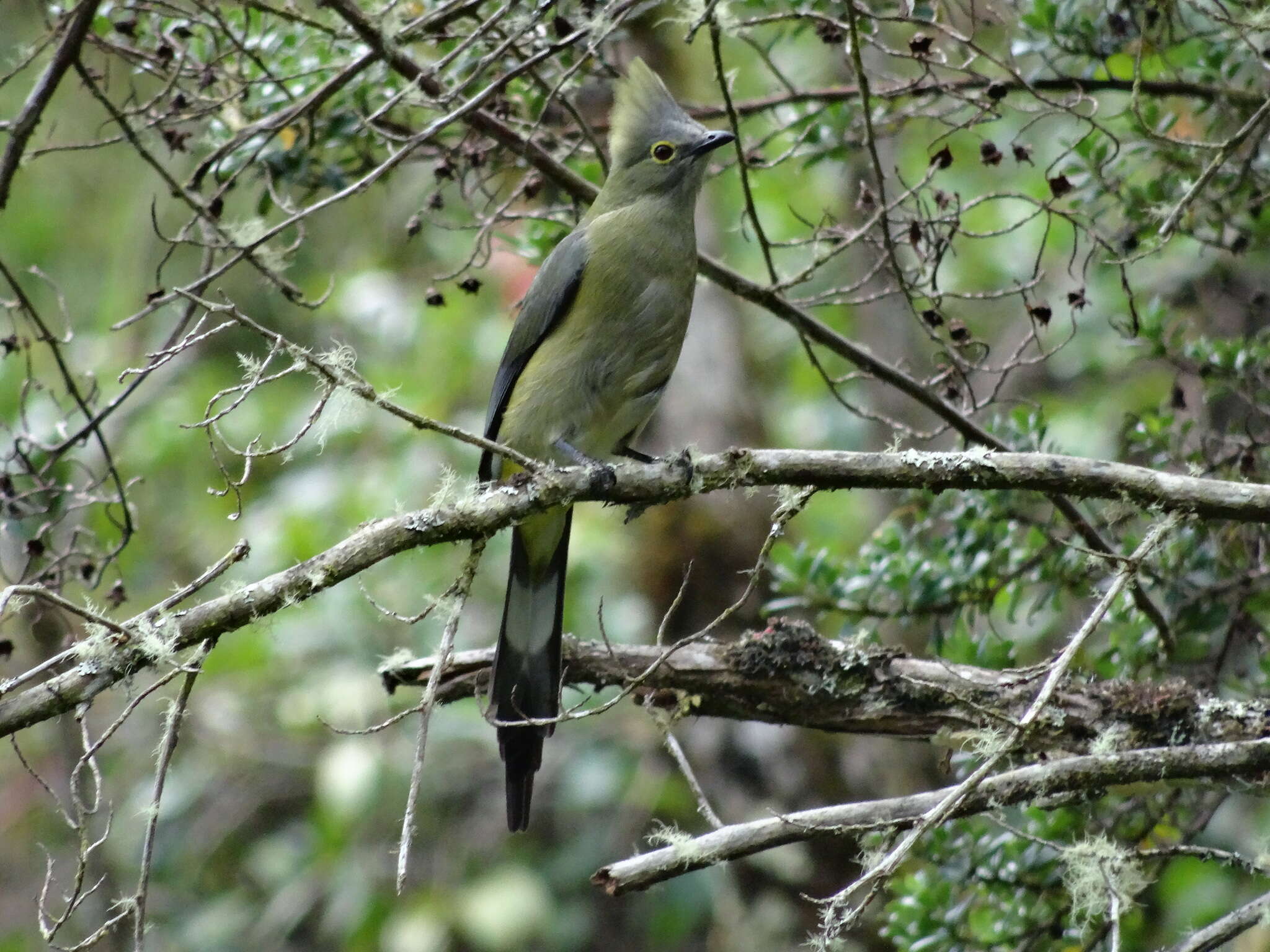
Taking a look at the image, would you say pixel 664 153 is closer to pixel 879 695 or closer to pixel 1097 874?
pixel 879 695

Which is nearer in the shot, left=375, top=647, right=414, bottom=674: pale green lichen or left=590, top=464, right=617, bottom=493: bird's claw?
left=590, top=464, right=617, bottom=493: bird's claw

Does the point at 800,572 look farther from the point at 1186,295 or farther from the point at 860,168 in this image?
the point at 860,168

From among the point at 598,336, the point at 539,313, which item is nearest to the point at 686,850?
the point at 598,336

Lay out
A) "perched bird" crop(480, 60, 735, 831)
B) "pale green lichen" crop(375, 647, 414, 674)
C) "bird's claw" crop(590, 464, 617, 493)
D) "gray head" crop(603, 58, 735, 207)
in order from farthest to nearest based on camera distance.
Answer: "gray head" crop(603, 58, 735, 207) → "perched bird" crop(480, 60, 735, 831) → "pale green lichen" crop(375, 647, 414, 674) → "bird's claw" crop(590, 464, 617, 493)

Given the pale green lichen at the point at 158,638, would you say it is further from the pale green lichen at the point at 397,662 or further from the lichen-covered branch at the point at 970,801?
the lichen-covered branch at the point at 970,801

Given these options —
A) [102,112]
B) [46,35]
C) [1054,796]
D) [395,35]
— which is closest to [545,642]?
[1054,796]

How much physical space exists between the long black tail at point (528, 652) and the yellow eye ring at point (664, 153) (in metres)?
1.19

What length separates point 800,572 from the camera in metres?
4.06

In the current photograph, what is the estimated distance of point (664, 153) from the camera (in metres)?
4.09

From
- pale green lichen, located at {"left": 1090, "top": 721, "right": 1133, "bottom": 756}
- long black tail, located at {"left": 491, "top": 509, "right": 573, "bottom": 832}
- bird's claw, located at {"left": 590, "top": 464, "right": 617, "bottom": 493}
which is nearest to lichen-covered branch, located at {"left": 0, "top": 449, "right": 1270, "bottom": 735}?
bird's claw, located at {"left": 590, "top": 464, "right": 617, "bottom": 493}

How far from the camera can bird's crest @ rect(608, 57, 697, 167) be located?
4.09 m

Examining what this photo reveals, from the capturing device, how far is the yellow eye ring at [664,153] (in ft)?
13.4

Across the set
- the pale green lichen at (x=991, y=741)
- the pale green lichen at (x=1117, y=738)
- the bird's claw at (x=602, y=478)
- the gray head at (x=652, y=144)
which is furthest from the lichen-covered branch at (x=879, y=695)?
the gray head at (x=652, y=144)

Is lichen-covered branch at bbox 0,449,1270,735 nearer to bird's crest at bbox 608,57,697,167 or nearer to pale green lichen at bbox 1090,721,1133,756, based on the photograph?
pale green lichen at bbox 1090,721,1133,756
